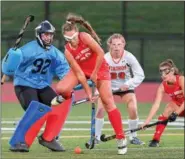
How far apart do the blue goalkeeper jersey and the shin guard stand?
17.3 inches

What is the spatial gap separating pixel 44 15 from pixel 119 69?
512 inches

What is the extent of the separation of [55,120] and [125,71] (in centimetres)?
211

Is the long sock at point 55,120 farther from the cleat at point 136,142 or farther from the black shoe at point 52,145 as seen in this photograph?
the cleat at point 136,142

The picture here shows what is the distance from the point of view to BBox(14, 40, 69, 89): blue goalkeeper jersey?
34.6ft

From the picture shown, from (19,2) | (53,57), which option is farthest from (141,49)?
(53,57)

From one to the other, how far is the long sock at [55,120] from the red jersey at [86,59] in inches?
21.4

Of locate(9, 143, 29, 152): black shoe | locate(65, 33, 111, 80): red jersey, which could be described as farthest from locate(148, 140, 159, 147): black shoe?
locate(9, 143, 29, 152): black shoe

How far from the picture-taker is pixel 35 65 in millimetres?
10602

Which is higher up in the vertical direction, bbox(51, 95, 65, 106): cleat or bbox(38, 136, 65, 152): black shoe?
bbox(51, 95, 65, 106): cleat

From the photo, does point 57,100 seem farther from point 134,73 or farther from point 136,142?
point 134,73

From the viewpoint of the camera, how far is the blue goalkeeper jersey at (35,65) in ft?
34.6

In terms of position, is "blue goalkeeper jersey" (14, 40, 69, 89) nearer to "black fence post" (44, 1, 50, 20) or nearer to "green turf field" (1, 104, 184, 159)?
"green turf field" (1, 104, 184, 159)

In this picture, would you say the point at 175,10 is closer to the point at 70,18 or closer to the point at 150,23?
the point at 150,23

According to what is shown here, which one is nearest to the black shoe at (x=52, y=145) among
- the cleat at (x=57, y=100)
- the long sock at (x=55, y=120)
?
the long sock at (x=55, y=120)
